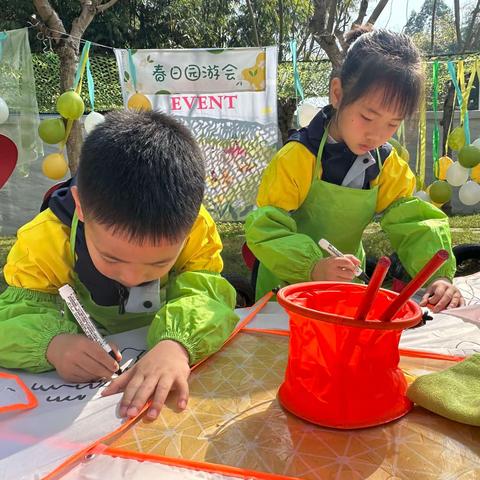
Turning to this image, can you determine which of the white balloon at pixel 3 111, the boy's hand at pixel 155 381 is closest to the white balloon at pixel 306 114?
the white balloon at pixel 3 111

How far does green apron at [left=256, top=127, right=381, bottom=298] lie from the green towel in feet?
1.94

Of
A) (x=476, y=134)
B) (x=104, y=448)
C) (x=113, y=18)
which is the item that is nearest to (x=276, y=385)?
(x=104, y=448)

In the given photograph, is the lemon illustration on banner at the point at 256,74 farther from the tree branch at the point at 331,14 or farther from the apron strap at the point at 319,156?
the apron strap at the point at 319,156

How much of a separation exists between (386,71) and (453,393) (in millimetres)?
726

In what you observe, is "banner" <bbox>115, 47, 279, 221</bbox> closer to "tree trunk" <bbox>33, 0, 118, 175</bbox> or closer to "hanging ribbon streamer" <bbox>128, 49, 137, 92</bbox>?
"hanging ribbon streamer" <bbox>128, 49, 137, 92</bbox>

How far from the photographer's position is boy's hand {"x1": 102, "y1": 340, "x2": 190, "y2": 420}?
2.25 feet

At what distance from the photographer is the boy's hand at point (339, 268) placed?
39.1 inches

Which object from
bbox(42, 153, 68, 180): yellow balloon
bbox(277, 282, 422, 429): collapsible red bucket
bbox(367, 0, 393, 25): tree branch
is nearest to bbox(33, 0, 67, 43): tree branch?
bbox(42, 153, 68, 180): yellow balloon

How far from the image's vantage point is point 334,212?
4.39 ft

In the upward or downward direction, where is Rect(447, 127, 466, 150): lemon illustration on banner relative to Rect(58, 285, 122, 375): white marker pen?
downward

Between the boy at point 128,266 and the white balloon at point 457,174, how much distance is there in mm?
2295

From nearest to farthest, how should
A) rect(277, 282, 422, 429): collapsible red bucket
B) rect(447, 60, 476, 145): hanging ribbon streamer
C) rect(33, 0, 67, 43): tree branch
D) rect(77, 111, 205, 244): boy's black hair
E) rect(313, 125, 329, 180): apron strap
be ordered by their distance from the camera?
rect(277, 282, 422, 429): collapsible red bucket
rect(77, 111, 205, 244): boy's black hair
rect(313, 125, 329, 180): apron strap
rect(447, 60, 476, 145): hanging ribbon streamer
rect(33, 0, 67, 43): tree branch

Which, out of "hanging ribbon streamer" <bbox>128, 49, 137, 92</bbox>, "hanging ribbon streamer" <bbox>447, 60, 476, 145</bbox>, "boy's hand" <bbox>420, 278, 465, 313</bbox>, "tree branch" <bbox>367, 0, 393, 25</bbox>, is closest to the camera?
"boy's hand" <bbox>420, 278, 465, 313</bbox>

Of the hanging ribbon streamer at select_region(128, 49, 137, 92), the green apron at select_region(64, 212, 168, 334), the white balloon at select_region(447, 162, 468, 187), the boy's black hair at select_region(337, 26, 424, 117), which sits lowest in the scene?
the white balloon at select_region(447, 162, 468, 187)
